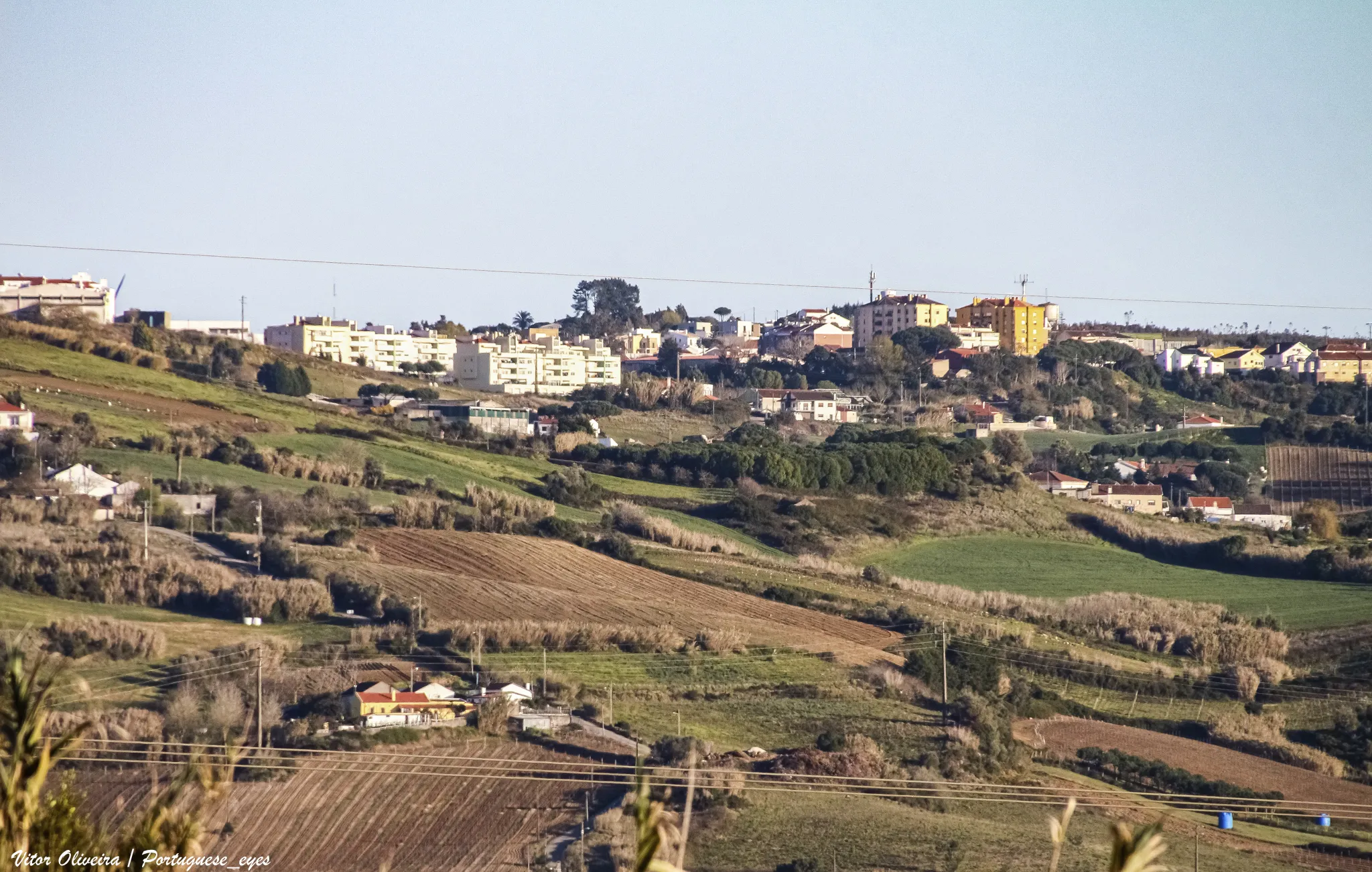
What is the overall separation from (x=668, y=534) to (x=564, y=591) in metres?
8.14

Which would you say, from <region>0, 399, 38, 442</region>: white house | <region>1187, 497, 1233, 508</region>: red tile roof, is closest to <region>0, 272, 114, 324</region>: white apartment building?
<region>0, 399, 38, 442</region>: white house

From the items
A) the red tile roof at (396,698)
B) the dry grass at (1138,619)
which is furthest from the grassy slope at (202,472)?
the red tile roof at (396,698)

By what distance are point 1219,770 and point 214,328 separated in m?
70.0

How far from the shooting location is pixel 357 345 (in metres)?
81.8

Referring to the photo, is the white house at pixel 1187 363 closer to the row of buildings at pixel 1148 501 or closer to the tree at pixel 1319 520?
the row of buildings at pixel 1148 501

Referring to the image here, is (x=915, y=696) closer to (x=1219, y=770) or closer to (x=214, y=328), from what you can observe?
(x=1219, y=770)

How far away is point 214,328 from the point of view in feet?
280

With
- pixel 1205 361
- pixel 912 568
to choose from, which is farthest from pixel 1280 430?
pixel 912 568

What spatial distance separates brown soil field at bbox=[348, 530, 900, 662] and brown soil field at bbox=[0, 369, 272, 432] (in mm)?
12027

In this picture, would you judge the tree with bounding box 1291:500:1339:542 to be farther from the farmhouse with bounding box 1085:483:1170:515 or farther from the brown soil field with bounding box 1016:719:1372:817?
the brown soil field with bounding box 1016:719:1372:817

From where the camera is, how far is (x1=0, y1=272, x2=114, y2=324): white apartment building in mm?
69625

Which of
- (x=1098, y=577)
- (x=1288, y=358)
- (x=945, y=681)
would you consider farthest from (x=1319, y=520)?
(x=1288, y=358)

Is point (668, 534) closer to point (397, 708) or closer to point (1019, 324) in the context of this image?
point (397, 708)

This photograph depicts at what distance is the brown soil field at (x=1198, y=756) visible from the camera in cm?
2322
